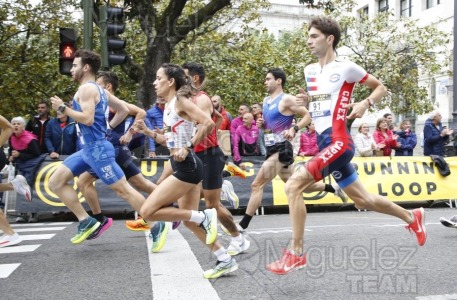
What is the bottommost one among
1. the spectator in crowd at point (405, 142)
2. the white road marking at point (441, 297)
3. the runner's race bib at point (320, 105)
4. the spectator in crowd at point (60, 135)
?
the white road marking at point (441, 297)

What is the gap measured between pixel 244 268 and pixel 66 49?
6.97 meters

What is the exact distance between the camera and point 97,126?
259 inches

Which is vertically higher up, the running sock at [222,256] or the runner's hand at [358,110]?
the runner's hand at [358,110]

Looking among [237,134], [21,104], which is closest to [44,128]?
[237,134]

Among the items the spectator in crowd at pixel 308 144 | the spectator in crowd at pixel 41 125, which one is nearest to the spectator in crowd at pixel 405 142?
the spectator in crowd at pixel 308 144

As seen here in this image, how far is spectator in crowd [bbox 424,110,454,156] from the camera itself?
43.1ft

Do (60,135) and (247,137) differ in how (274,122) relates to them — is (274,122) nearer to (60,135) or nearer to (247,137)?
(247,137)

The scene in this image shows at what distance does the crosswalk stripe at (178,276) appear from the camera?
4.53 meters

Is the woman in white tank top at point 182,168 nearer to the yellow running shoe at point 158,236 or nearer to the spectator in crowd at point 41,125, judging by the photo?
the yellow running shoe at point 158,236

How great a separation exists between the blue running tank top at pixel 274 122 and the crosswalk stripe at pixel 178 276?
5.58 feet

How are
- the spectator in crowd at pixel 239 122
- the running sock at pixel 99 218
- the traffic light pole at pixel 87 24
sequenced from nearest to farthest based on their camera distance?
1. the running sock at pixel 99 218
2. the traffic light pole at pixel 87 24
3. the spectator in crowd at pixel 239 122

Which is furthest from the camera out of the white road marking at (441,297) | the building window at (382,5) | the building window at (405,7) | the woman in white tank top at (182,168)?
the building window at (382,5)

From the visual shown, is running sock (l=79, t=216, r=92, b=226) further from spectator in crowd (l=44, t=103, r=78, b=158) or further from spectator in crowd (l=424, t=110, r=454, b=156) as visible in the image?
spectator in crowd (l=424, t=110, r=454, b=156)

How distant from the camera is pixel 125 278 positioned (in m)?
5.20
